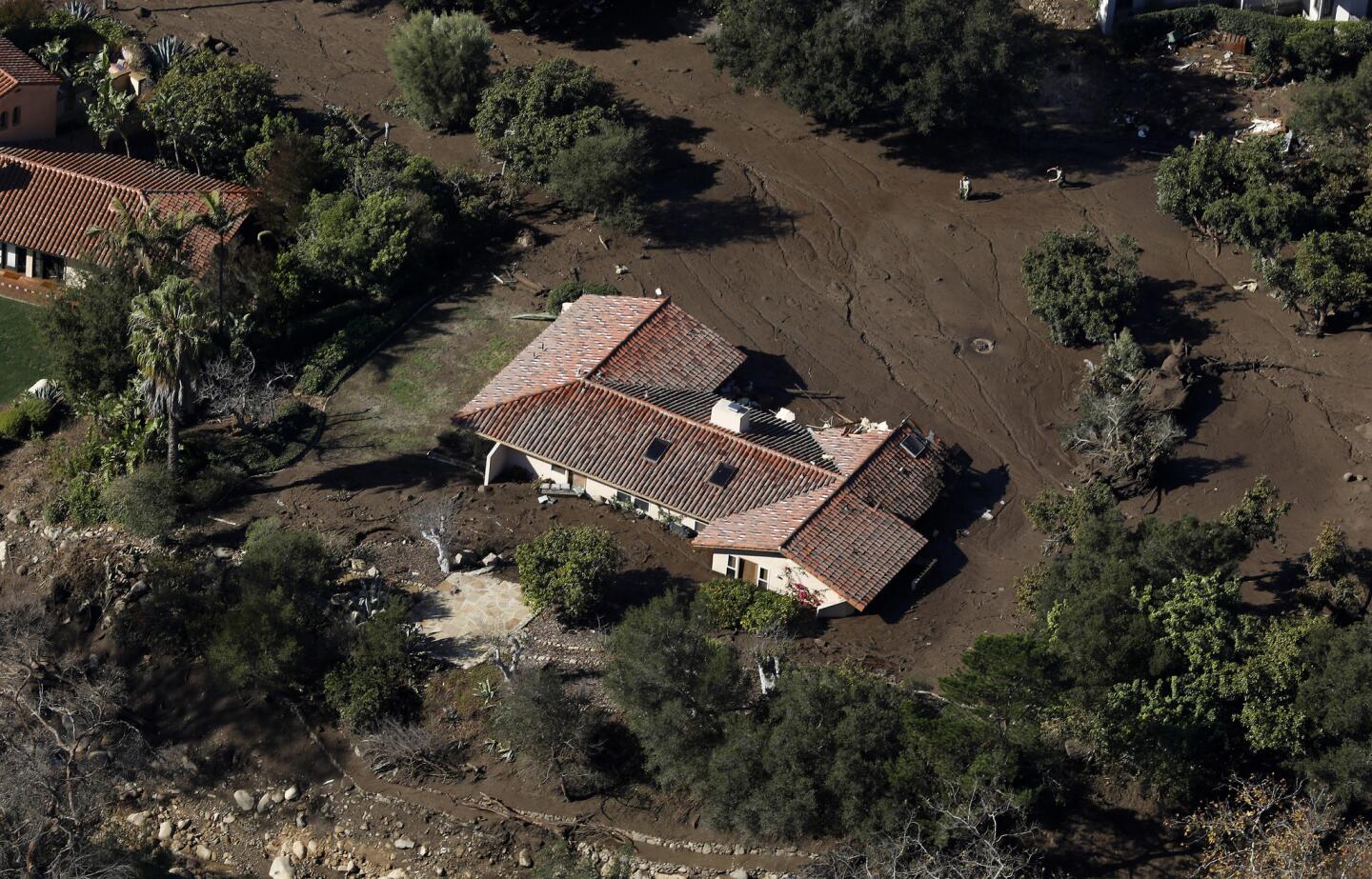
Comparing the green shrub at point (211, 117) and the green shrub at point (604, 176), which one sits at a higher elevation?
the green shrub at point (211, 117)

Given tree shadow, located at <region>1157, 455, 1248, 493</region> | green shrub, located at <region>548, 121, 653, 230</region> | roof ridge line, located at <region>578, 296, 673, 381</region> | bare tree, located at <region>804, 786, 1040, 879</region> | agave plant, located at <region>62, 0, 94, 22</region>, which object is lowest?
bare tree, located at <region>804, 786, 1040, 879</region>

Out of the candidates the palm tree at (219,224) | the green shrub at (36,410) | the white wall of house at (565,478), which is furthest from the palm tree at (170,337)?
the white wall of house at (565,478)

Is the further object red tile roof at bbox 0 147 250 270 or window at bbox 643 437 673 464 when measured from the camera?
red tile roof at bbox 0 147 250 270

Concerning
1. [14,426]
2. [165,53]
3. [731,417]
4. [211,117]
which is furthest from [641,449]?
[165,53]

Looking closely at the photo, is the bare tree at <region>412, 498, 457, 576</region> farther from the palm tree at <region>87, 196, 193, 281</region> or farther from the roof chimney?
the palm tree at <region>87, 196, 193, 281</region>

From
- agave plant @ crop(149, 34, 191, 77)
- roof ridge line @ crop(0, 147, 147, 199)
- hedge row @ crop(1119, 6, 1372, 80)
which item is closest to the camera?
roof ridge line @ crop(0, 147, 147, 199)

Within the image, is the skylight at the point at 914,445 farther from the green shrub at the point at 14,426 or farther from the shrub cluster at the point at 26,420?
the green shrub at the point at 14,426

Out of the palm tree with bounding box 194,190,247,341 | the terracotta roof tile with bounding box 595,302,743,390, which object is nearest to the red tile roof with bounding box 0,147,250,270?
the palm tree with bounding box 194,190,247,341
